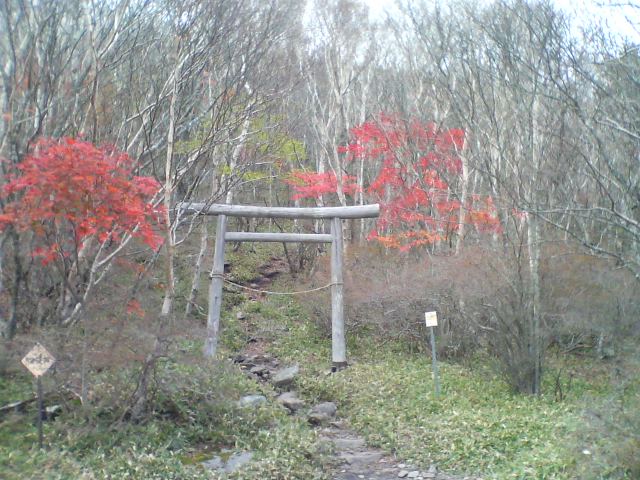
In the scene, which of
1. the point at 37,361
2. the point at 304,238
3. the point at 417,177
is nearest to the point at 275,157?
the point at 304,238

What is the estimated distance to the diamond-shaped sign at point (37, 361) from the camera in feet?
18.5

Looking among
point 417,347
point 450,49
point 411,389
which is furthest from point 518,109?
point 417,347

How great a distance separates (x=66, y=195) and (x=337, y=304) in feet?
24.5

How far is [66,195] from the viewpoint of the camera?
6.60m

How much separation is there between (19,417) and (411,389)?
5.83 meters

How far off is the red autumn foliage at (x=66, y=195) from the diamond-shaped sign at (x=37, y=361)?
1610mm

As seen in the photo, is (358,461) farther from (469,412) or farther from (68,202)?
(68,202)

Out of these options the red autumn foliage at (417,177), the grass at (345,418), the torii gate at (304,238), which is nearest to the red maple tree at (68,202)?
the grass at (345,418)

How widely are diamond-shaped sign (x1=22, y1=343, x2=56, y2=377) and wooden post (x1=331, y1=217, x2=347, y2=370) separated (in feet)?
25.2

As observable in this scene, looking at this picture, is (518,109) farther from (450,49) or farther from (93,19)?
(93,19)

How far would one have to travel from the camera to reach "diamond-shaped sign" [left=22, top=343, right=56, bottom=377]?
5.65m

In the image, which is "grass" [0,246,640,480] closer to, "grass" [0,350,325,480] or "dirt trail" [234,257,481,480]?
"grass" [0,350,325,480]

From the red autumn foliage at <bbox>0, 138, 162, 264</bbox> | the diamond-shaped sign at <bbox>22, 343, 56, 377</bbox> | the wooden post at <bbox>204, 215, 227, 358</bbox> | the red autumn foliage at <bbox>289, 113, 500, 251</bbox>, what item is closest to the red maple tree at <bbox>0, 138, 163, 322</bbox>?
the red autumn foliage at <bbox>0, 138, 162, 264</bbox>

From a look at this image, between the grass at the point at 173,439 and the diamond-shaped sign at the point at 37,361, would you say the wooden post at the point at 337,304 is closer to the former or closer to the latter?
the grass at the point at 173,439
